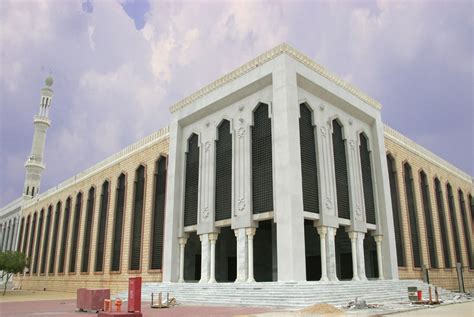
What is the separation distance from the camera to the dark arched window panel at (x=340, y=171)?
1844cm

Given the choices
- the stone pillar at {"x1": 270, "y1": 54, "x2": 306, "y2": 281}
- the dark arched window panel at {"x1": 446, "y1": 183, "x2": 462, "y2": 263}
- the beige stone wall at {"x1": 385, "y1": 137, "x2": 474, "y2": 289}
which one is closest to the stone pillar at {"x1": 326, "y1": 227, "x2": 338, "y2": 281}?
the stone pillar at {"x1": 270, "y1": 54, "x2": 306, "y2": 281}

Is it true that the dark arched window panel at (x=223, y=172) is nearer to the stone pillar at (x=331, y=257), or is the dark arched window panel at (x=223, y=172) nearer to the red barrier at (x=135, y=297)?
the stone pillar at (x=331, y=257)

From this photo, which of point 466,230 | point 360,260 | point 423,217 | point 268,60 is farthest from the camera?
point 466,230

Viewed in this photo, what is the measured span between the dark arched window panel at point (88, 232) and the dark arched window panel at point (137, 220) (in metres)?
6.43

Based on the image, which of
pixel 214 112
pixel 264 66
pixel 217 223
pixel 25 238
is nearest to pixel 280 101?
pixel 264 66

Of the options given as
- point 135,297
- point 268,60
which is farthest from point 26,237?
point 135,297

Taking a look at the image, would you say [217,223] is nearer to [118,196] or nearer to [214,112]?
[214,112]

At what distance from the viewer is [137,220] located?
24500 millimetres

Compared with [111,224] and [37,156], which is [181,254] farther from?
[37,156]

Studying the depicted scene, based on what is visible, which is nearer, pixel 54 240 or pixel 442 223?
pixel 442 223

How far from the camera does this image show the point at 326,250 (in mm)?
16578

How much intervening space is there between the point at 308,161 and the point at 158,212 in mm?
9956

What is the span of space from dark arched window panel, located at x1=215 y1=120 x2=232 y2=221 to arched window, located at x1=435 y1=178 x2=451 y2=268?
1741cm

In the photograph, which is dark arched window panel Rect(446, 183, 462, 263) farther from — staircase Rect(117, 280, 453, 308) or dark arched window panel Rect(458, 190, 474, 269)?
staircase Rect(117, 280, 453, 308)
